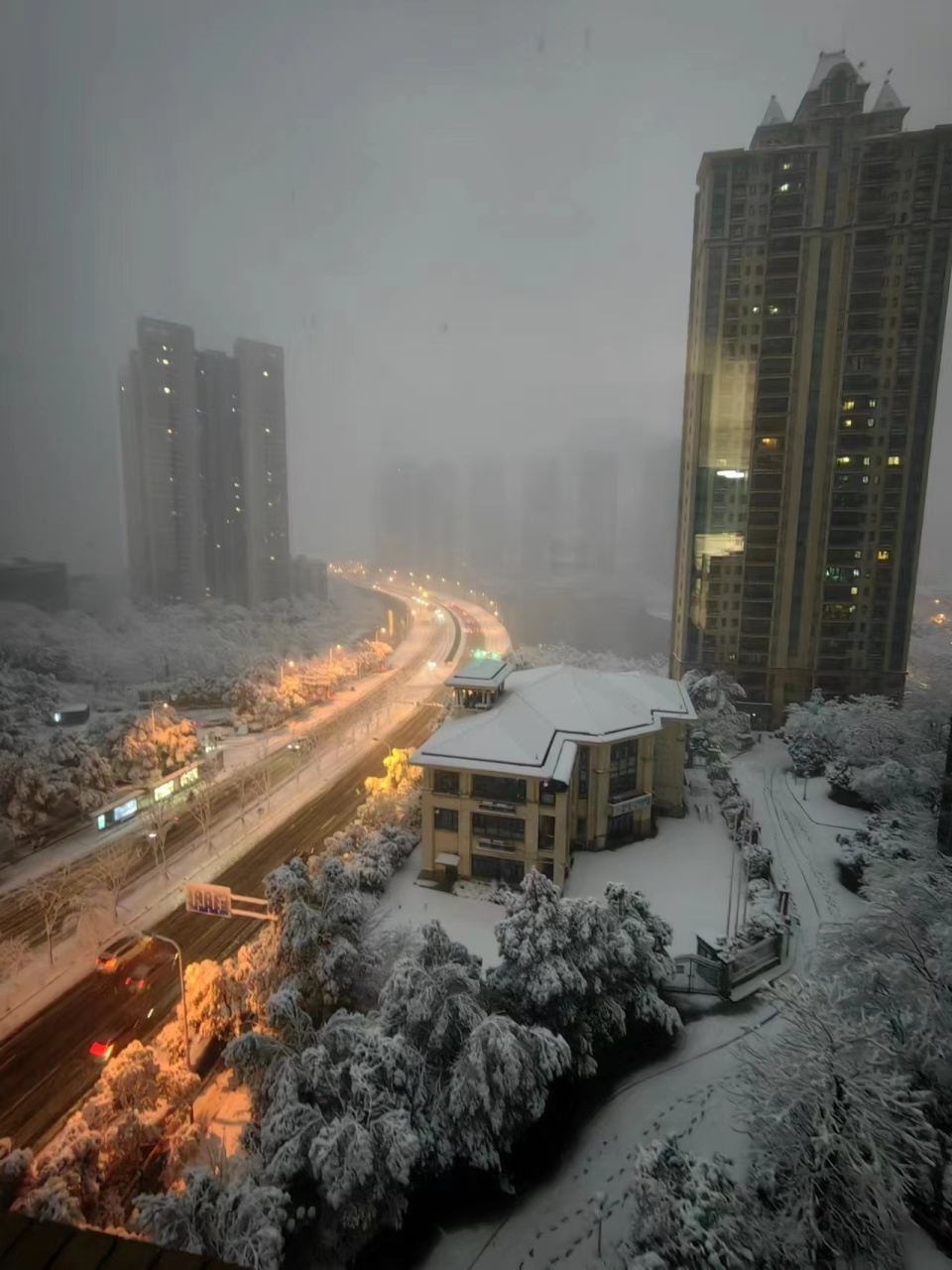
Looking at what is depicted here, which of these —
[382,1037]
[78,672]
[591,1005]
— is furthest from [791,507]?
[78,672]

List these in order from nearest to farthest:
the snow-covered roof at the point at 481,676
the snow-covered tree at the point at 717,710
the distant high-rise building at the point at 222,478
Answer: the snow-covered roof at the point at 481,676 < the snow-covered tree at the point at 717,710 < the distant high-rise building at the point at 222,478

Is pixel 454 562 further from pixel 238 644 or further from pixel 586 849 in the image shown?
pixel 586 849

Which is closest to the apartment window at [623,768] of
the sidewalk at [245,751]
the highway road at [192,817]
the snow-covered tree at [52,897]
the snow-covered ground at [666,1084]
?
the snow-covered ground at [666,1084]

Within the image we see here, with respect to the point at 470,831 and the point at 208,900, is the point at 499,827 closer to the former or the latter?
the point at 470,831

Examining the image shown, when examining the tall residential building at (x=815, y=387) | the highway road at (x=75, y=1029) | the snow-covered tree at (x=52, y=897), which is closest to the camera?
the highway road at (x=75, y=1029)

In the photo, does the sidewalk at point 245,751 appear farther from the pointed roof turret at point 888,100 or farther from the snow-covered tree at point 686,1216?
the pointed roof turret at point 888,100

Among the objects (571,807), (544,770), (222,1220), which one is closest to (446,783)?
(544,770)
